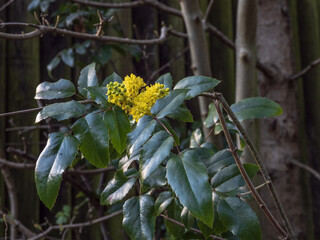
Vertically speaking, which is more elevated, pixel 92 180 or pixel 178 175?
pixel 178 175

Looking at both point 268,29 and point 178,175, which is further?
point 268,29

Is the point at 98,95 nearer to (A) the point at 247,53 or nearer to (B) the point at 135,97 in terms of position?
(B) the point at 135,97

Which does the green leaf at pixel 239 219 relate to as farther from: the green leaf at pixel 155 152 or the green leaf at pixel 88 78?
the green leaf at pixel 88 78

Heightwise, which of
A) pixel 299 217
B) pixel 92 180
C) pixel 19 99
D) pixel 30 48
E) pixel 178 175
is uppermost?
pixel 30 48

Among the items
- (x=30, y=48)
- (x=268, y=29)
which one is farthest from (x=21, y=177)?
(x=268, y=29)

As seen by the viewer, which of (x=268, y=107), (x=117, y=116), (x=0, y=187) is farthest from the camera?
(x=0, y=187)

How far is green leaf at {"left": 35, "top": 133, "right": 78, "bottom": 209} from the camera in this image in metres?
0.54

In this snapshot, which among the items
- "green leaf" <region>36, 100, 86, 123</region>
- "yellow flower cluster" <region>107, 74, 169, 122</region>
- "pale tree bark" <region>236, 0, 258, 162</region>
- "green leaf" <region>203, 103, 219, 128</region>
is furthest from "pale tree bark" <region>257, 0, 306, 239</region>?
"green leaf" <region>36, 100, 86, 123</region>

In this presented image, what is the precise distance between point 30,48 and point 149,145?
1.28 meters

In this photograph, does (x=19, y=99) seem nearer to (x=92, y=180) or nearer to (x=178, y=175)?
(x=92, y=180)

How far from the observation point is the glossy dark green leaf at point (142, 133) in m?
0.58

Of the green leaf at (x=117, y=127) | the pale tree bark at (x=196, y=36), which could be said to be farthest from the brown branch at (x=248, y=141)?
the pale tree bark at (x=196, y=36)

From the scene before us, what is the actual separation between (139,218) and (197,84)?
0.93 feet

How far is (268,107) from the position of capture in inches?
31.4
